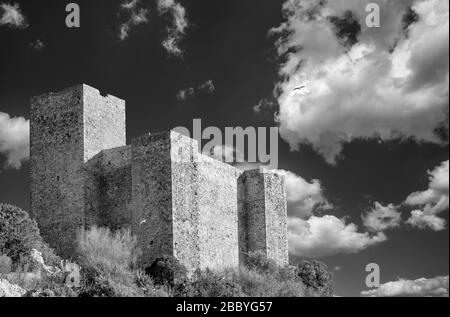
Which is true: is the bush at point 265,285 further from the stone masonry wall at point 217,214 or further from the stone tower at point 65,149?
the stone tower at point 65,149

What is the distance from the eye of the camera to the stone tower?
3806 cm

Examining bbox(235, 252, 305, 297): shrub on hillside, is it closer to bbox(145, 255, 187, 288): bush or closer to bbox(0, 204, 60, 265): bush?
bbox(145, 255, 187, 288): bush

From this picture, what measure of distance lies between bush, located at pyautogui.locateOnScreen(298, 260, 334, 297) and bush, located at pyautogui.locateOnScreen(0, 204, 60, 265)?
1197 cm

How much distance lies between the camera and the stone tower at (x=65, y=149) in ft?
125

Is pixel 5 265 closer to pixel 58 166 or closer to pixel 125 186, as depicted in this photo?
pixel 58 166

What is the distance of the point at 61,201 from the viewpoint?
3844cm

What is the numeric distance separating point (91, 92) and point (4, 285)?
10495mm

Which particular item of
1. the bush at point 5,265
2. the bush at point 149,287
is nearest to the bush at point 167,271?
the bush at point 149,287

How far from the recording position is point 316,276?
41.3m
